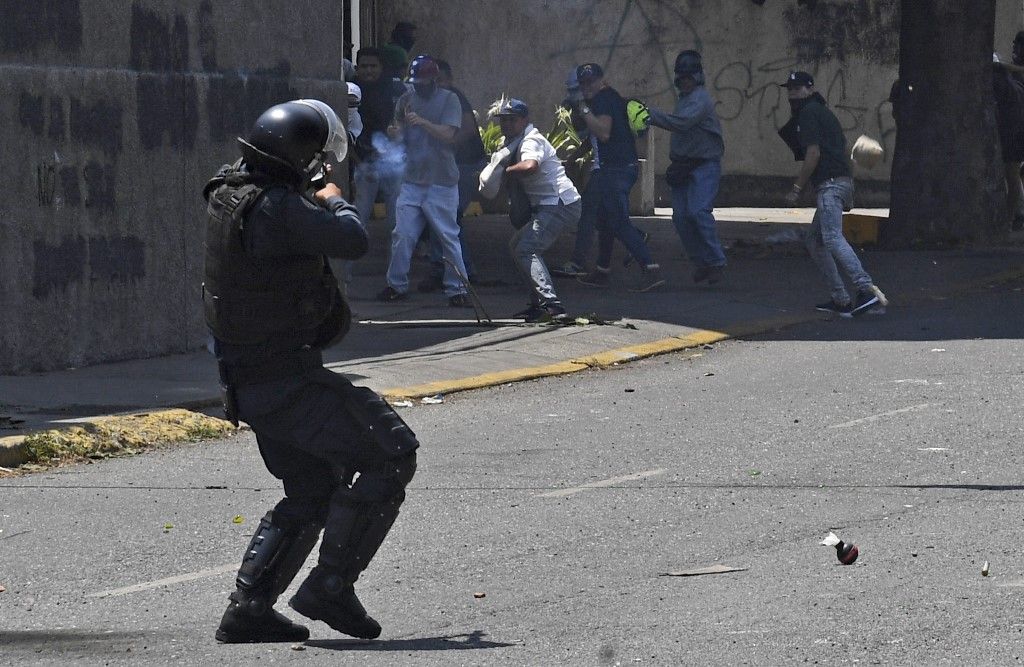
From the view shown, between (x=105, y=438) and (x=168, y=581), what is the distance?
2773mm

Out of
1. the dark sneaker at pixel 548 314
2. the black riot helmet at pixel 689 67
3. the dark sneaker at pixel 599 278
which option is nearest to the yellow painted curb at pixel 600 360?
the dark sneaker at pixel 548 314

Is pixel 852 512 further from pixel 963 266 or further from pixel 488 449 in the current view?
pixel 963 266

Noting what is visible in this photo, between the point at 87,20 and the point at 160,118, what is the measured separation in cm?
85

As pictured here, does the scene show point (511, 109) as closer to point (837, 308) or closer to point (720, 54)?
point (837, 308)

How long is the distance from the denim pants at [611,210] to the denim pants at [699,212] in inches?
14.3

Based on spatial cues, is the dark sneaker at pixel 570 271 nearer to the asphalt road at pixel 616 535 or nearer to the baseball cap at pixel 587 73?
the baseball cap at pixel 587 73

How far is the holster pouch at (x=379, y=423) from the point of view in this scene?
5191 mm

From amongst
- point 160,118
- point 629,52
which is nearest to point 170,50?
point 160,118

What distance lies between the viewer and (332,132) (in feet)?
17.4

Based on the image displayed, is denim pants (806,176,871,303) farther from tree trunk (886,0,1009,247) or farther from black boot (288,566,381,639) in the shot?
black boot (288,566,381,639)

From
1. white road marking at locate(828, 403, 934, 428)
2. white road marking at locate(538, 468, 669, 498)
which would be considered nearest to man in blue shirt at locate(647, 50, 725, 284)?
white road marking at locate(828, 403, 934, 428)

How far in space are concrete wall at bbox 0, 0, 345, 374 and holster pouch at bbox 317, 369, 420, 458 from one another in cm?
582

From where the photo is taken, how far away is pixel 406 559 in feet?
20.8

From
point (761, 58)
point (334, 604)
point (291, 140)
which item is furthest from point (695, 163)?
point (334, 604)
